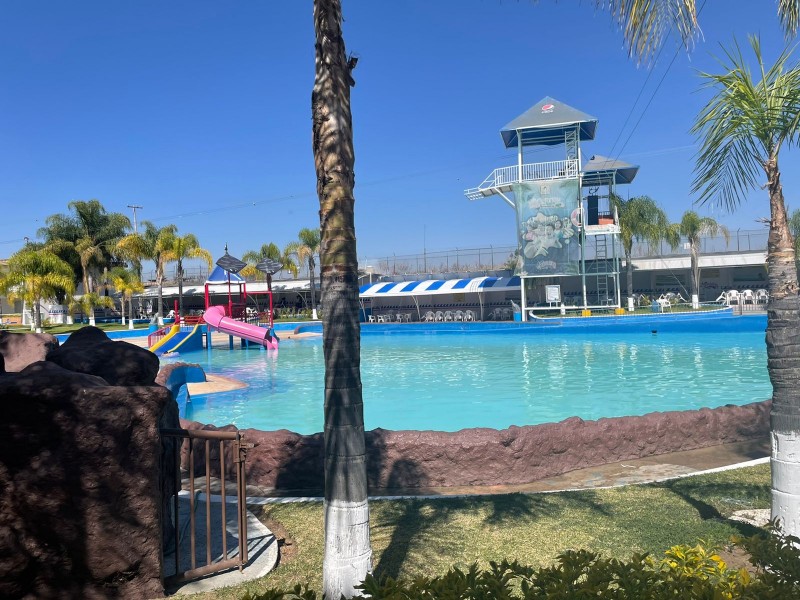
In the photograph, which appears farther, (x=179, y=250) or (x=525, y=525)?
(x=179, y=250)

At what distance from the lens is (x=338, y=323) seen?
3.33m

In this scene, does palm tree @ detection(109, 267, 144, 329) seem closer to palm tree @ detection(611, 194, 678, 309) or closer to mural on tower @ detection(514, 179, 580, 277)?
mural on tower @ detection(514, 179, 580, 277)

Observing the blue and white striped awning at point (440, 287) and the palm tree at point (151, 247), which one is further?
the palm tree at point (151, 247)

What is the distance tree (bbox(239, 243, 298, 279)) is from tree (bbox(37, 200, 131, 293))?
377 inches

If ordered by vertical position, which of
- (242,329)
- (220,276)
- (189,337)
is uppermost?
(220,276)

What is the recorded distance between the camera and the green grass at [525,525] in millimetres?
4109

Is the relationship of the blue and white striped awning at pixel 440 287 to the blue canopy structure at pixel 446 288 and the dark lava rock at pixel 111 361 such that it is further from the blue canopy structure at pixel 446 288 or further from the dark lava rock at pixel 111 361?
the dark lava rock at pixel 111 361

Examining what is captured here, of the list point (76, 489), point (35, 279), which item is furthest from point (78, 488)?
point (35, 279)

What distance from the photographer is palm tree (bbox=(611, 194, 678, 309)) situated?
32531 millimetres

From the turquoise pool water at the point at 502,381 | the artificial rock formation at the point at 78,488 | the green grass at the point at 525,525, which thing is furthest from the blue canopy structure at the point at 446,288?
the artificial rock formation at the point at 78,488

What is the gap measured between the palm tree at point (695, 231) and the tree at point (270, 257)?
27253 millimetres

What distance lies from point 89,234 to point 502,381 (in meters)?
39.6

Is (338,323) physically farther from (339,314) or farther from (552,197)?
(552,197)

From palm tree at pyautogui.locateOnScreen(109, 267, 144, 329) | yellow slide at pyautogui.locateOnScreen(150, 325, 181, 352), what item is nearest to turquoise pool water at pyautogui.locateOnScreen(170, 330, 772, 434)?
yellow slide at pyautogui.locateOnScreen(150, 325, 181, 352)
